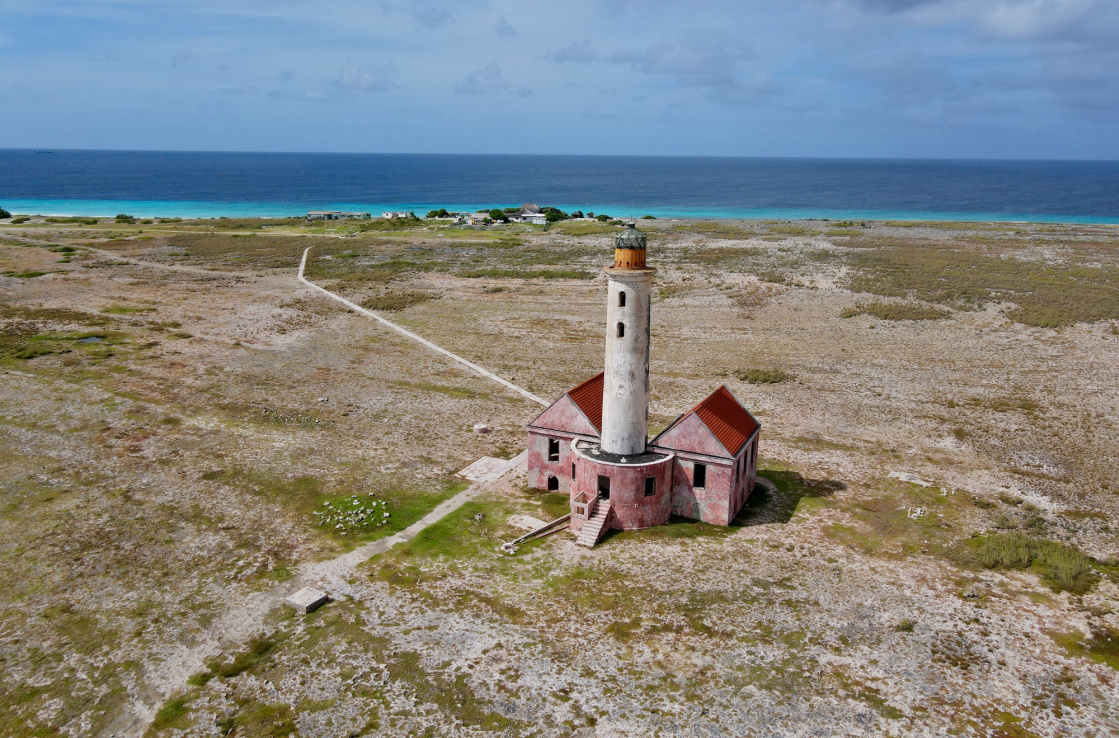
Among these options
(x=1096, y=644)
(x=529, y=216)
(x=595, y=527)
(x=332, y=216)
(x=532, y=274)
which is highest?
(x=529, y=216)

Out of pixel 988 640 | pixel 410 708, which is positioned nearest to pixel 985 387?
pixel 988 640

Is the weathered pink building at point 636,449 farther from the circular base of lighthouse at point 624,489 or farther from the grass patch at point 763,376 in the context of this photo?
the grass patch at point 763,376

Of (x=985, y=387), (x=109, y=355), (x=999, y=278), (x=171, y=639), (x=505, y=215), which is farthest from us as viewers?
(x=505, y=215)

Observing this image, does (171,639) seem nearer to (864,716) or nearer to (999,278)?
(864,716)

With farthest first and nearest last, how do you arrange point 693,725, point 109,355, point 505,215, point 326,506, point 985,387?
1. point 505,215
2. point 109,355
3. point 985,387
4. point 326,506
5. point 693,725

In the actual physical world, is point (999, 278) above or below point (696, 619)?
above

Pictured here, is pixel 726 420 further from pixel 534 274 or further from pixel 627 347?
pixel 534 274

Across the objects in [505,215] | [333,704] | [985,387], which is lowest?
[333,704]

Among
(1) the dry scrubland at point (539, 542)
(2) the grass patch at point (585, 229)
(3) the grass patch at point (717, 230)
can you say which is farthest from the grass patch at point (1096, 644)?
(2) the grass patch at point (585, 229)

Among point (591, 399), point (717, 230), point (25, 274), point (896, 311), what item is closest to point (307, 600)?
point (591, 399)
